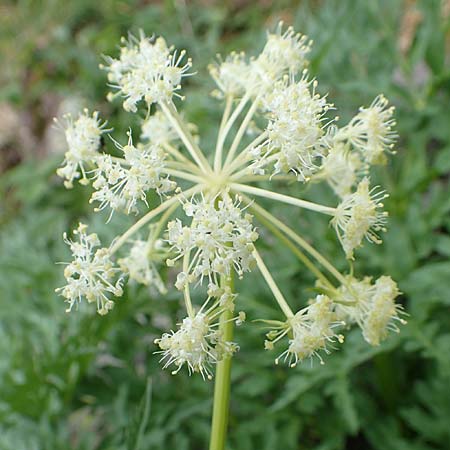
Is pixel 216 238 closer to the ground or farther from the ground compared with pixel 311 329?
farther from the ground

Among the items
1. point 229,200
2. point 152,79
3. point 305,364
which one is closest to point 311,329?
point 229,200

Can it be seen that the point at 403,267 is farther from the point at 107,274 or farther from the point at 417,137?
the point at 107,274

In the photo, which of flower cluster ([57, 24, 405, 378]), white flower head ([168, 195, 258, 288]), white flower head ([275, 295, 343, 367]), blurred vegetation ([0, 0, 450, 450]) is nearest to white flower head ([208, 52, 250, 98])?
flower cluster ([57, 24, 405, 378])

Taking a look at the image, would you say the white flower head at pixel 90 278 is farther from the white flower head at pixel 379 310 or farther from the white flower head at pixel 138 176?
the white flower head at pixel 379 310

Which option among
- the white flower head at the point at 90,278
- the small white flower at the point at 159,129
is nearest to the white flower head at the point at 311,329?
the white flower head at the point at 90,278

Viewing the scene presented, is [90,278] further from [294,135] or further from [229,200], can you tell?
[294,135]

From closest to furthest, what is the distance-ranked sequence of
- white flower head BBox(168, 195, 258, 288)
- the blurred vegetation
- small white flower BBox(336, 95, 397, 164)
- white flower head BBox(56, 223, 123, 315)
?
white flower head BBox(168, 195, 258, 288) → white flower head BBox(56, 223, 123, 315) → small white flower BBox(336, 95, 397, 164) → the blurred vegetation

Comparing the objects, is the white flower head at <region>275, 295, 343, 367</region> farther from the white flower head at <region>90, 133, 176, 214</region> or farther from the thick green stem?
the white flower head at <region>90, 133, 176, 214</region>
